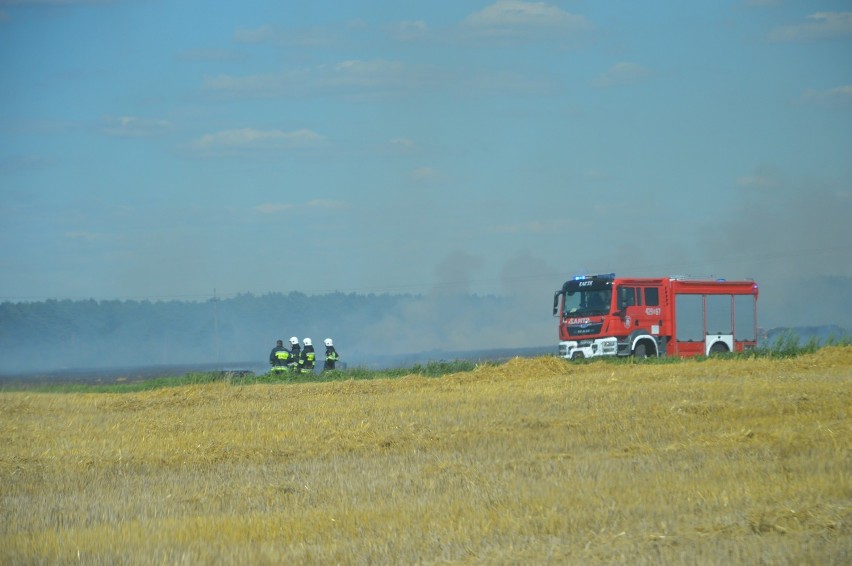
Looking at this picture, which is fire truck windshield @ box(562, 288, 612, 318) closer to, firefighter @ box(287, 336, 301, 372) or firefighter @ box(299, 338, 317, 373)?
firefighter @ box(299, 338, 317, 373)

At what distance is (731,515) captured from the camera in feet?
31.7

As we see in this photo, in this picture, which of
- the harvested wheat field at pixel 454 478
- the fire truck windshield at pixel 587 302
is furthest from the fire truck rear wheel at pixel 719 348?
the harvested wheat field at pixel 454 478

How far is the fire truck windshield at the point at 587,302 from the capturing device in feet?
123

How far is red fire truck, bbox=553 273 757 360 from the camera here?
3741cm

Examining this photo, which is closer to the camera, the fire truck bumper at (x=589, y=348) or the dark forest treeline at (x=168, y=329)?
the fire truck bumper at (x=589, y=348)

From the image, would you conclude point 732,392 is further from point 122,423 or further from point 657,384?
point 122,423

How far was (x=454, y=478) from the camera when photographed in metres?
12.8

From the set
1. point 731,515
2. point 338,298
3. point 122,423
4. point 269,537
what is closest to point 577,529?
point 731,515

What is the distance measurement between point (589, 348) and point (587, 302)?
5.65ft

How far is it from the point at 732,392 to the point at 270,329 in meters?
148

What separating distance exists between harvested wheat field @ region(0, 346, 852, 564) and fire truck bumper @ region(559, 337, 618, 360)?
12837 mm

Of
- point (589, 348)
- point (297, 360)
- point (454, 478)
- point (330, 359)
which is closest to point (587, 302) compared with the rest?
point (589, 348)

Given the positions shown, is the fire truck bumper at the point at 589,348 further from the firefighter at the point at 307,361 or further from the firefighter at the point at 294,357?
the firefighter at the point at 294,357

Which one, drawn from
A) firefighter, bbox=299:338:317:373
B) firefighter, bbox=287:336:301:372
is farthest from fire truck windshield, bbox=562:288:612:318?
firefighter, bbox=287:336:301:372
